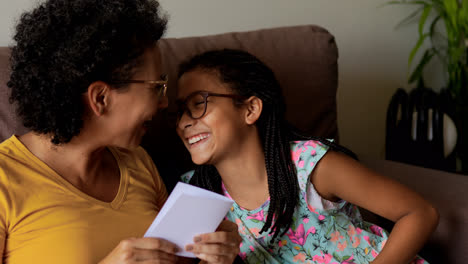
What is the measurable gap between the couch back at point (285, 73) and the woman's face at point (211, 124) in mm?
146

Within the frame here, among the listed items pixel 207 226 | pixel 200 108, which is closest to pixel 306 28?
pixel 200 108

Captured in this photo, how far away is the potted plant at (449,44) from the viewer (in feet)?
8.12

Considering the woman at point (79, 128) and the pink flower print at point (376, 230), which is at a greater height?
the woman at point (79, 128)

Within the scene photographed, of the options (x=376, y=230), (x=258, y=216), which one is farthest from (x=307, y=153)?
(x=376, y=230)

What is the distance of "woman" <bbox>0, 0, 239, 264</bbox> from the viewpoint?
103 centimetres

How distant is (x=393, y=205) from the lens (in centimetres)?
127

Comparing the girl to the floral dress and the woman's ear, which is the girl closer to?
the floral dress

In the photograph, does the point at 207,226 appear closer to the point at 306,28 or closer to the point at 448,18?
the point at 306,28

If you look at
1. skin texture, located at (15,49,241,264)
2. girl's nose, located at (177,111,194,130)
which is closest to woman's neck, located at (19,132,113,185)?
skin texture, located at (15,49,241,264)

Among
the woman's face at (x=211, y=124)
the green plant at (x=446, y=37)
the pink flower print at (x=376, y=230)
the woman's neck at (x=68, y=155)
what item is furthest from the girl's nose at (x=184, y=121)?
the green plant at (x=446, y=37)

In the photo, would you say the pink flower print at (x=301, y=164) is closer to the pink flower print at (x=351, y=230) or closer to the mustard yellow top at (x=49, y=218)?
the pink flower print at (x=351, y=230)

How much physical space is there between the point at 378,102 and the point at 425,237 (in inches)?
58.6

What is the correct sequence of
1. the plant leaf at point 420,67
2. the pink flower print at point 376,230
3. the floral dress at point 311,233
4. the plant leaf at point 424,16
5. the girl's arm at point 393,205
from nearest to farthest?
the girl's arm at point 393,205 → the floral dress at point 311,233 → the pink flower print at point 376,230 → the plant leaf at point 424,16 → the plant leaf at point 420,67

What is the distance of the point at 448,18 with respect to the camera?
2527 mm
